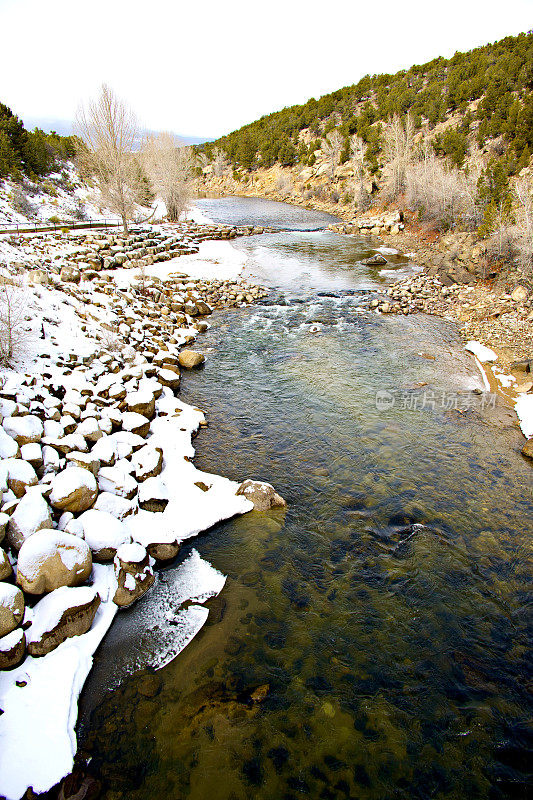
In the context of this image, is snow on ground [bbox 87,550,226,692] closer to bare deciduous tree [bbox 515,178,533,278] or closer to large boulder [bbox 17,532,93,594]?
large boulder [bbox 17,532,93,594]

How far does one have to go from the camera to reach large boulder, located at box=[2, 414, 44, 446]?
286 inches

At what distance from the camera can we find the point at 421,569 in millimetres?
6297

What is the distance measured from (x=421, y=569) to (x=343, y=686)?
2.19 m

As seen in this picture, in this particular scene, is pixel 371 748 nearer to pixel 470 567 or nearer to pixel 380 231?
pixel 470 567

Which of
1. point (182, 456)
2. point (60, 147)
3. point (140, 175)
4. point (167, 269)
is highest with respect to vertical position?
point (60, 147)

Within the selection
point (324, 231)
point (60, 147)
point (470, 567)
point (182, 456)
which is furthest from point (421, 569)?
point (60, 147)

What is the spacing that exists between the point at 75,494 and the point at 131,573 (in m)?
1.60

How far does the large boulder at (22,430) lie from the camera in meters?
7.26

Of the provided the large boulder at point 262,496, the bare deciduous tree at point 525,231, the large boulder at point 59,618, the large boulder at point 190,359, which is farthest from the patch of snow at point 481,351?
the large boulder at point 59,618

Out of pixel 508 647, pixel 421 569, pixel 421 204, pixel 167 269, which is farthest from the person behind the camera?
pixel 421 204

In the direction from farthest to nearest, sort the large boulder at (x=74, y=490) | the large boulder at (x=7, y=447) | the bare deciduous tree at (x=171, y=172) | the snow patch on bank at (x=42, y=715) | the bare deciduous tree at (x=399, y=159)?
1. the bare deciduous tree at (x=399, y=159)
2. the bare deciduous tree at (x=171, y=172)
3. the large boulder at (x=7, y=447)
4. the large boulder at (x=74, y=490)
5. the snow patch on bank at (x=42, y=715)

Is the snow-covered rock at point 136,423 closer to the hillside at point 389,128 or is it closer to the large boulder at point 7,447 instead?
the large boulder at point 7,447

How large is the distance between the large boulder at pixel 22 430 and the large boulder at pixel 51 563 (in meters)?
2.29

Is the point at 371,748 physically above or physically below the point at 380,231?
below
